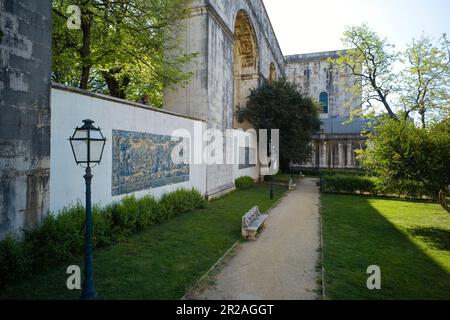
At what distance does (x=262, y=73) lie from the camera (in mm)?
25000

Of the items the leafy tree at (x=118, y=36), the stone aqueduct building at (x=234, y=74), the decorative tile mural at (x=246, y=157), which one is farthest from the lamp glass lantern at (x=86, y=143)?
the decorative tile mural at (x=246, y=157)

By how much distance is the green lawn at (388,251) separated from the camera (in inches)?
199

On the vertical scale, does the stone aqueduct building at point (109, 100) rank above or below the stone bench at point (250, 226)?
above

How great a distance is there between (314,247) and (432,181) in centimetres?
Answer: 502

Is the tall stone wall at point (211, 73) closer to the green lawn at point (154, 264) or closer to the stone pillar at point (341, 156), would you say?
the green lawn at point (154, 264)

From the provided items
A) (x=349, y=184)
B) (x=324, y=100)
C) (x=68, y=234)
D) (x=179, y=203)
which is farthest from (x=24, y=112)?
(x=324, y=100)

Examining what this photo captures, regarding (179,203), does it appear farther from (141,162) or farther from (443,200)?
(443,200)

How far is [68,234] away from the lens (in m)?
5.77

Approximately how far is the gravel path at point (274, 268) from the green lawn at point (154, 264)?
1.69 ft

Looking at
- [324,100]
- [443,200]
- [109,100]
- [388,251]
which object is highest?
[324,100]

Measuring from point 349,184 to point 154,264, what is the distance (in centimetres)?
1546

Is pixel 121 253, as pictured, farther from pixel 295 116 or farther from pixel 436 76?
pixel 436 76

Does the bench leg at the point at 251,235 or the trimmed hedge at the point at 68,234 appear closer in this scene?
the trimmed hedge at the point at 68,234

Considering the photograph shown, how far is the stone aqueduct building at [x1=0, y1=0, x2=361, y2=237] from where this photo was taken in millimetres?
5051
